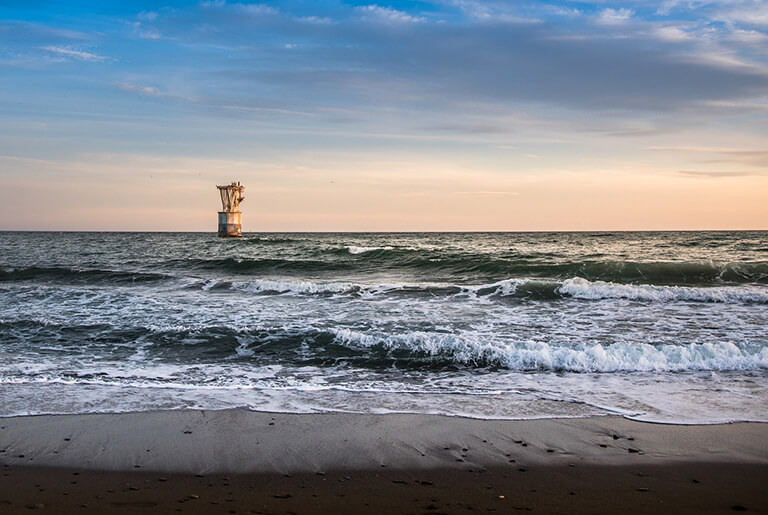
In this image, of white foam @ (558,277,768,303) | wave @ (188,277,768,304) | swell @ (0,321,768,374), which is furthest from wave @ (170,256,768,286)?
swell @ (0,321,768,374)

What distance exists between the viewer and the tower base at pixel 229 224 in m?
62.2

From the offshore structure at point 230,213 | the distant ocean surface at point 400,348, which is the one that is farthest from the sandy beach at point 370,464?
the offshore structure at point 230,213

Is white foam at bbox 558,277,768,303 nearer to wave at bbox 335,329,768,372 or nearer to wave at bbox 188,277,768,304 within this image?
wave at bbox 188,277,768,304

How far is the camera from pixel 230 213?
6216 cm

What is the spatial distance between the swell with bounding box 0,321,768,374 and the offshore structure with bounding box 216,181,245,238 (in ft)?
168

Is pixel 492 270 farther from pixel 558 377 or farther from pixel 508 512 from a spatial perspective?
pixel 508 512

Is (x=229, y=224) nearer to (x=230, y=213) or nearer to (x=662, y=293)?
(x=230, y=213)

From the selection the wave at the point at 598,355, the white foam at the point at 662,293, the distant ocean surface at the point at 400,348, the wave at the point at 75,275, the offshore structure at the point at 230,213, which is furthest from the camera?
the offshore structure at the point at 230,213

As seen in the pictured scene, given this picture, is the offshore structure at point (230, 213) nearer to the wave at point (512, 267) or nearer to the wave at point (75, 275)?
the wave at point (512, 267)

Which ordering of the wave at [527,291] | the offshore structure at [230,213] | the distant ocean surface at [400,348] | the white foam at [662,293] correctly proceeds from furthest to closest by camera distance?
the offshore structure at [230,213] < the wave at [527,291] < the white foam at [662,293] < the distant ocean surface at [400,348]

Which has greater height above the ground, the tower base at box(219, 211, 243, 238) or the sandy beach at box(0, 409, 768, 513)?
the tower base at box(219, 211, 243, 238)

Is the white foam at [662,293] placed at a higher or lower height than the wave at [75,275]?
higher

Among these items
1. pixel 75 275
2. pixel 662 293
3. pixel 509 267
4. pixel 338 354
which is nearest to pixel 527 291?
pixel 662 293

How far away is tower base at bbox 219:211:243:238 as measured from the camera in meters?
62.2
